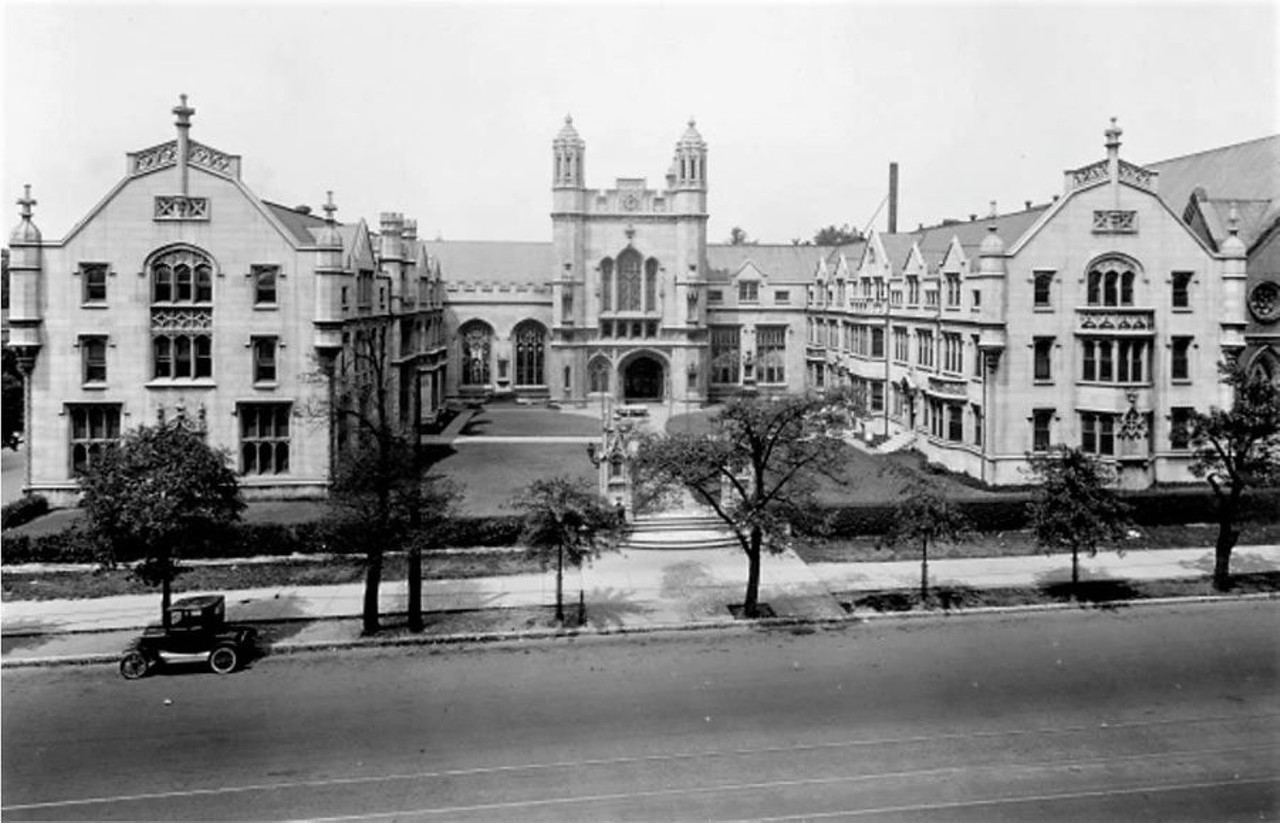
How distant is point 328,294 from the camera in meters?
41.7

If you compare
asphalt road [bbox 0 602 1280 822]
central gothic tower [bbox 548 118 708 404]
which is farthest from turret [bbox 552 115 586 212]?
asphalt road [bbox 0 602 1280 822]

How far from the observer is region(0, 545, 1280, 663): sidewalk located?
1123 inches

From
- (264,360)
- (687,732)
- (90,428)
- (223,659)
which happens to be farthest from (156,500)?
(90,428)

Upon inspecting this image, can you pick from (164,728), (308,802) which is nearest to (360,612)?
(164,728)

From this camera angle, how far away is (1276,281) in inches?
1906

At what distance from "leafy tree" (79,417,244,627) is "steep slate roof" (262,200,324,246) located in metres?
16.3

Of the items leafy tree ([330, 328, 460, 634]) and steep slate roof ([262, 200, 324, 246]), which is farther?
steep slate roof ([262, 200, 324, 246])

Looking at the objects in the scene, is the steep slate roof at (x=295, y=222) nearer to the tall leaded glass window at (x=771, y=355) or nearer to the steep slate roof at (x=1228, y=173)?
the tall leaded glass window at (x=771, y=355)

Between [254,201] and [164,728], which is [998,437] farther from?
[164,728]

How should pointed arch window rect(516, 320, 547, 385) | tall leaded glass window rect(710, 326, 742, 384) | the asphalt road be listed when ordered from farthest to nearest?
A: 1. tall leaded glass window rect(710, 326, 742, 384)
2. pointed arch window rect(516, 320, 547, 385)
3. the asphalt road

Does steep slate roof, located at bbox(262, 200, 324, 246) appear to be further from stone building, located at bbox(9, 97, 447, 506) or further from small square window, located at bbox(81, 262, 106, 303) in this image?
small square window, located at bbox(81, 262, 106, 303)

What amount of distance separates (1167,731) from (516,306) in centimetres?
6210

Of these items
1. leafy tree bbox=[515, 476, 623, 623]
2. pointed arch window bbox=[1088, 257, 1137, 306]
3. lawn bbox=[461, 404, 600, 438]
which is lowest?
Result: leafy tree bbox=[515, 476, 623, 623]

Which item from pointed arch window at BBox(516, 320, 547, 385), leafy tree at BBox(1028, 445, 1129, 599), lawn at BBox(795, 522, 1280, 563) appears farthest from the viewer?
pointed arch window at BBox(516, 320, 547, 385)
